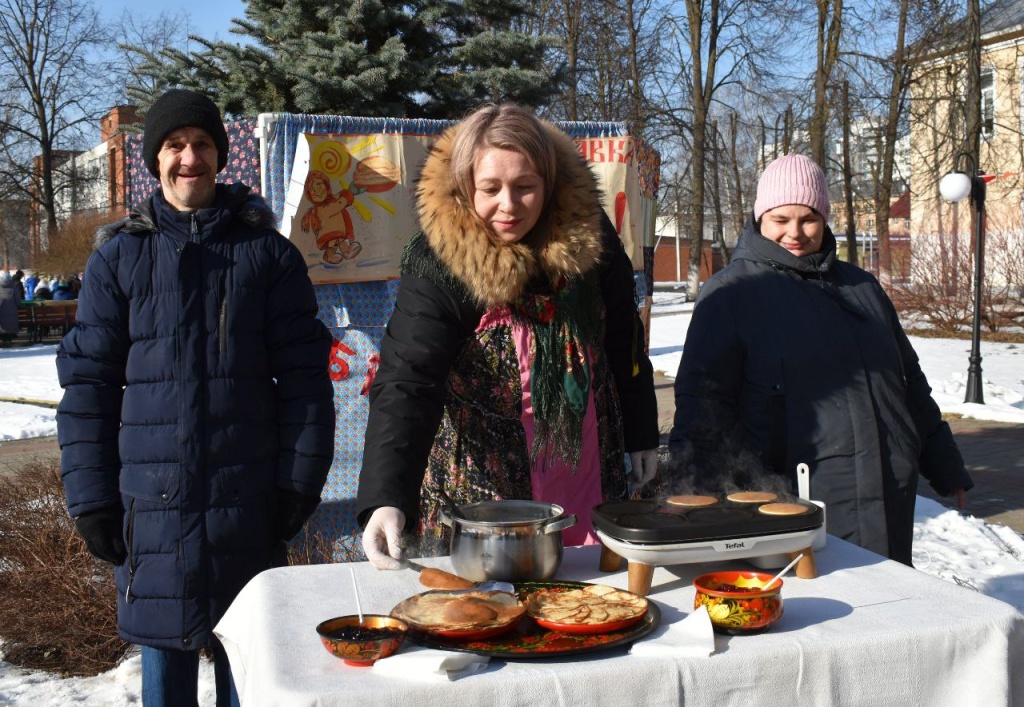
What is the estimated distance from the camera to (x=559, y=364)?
2.24 metres

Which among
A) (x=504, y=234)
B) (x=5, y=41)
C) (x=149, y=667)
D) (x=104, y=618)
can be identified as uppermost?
(x=5, y=41)

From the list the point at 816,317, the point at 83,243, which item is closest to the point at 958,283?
the point at 816,317

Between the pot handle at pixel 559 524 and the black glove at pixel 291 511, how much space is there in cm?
87

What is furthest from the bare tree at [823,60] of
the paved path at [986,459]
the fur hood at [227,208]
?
the fur hood at [227,208]

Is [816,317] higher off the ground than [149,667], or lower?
higher

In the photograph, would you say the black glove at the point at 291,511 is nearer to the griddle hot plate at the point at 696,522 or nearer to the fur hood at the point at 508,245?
the fur hood at the point at 508,245

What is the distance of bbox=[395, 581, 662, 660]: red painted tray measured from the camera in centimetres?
148

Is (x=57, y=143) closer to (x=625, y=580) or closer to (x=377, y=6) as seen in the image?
(x=377, y=6)

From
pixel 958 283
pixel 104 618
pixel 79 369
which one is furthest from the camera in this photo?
pixel 958 283

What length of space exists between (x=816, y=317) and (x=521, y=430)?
0.97 meters

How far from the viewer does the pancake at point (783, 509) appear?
1.86m

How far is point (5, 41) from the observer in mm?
25234

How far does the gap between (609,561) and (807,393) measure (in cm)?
103

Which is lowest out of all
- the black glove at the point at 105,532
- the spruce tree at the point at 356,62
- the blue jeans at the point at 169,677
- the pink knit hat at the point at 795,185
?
the blue jeans at the point at 169,677
